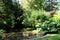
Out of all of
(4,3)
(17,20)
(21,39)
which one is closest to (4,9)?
(4,3)

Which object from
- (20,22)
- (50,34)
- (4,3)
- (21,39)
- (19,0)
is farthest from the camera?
(19,0)

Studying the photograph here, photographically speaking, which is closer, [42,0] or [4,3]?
[4,3]

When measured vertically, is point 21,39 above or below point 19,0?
below

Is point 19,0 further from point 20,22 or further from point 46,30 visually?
point 46,30

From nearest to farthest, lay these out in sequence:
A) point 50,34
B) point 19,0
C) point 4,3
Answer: point 50,34 < point 4,3 < point 19,0

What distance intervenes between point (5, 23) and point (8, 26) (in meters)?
0.59

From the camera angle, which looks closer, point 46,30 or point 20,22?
point 46,30

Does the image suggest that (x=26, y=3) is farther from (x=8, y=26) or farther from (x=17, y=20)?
(x=8, y=26)

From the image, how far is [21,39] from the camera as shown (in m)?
13.5

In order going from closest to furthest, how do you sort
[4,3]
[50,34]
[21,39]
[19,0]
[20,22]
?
[21,39], [50,34], [4,3], [20,22], [19,0]

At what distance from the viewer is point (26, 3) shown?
17641mm

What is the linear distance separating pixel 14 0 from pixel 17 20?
1.86m

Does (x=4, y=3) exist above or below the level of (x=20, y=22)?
above

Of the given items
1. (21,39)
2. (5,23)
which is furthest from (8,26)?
(21,39)
